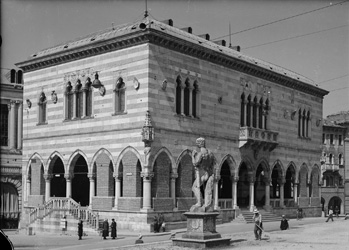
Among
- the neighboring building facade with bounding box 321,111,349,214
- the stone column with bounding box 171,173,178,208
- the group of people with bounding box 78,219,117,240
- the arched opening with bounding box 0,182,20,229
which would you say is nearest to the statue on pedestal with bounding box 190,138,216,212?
the group of people with bounding box 78,219,117,240

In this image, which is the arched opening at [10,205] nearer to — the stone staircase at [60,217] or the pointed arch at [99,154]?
the stone staircase at [60,217]

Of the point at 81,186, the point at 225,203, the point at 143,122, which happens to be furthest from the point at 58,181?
the point at 225,203

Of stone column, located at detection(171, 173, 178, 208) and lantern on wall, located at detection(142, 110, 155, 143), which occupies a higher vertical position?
lantern on wall, located at detection(142, 110, 155, 143)

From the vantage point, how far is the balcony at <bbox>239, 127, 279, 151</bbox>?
1452 inches

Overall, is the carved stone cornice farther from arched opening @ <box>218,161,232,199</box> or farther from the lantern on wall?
arched opening @ <box>218,161,232,199</box>

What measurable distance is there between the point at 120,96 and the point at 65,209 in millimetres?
7058

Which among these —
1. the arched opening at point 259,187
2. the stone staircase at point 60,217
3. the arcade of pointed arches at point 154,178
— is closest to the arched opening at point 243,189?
the arcade of pointed arches at point 154,178

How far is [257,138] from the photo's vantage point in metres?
37.7

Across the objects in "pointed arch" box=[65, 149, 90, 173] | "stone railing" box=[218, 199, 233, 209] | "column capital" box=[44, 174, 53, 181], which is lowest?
"stone railing" box=[218, 199, 233, 209]

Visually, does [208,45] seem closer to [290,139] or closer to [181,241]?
[290,139]

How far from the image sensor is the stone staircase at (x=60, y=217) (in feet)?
95.5

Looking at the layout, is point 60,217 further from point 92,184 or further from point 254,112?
point 254,112

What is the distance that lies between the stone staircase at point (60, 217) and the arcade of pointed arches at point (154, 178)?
1667 millimetres

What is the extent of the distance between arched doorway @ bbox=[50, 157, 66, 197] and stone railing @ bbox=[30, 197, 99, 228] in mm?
2140
